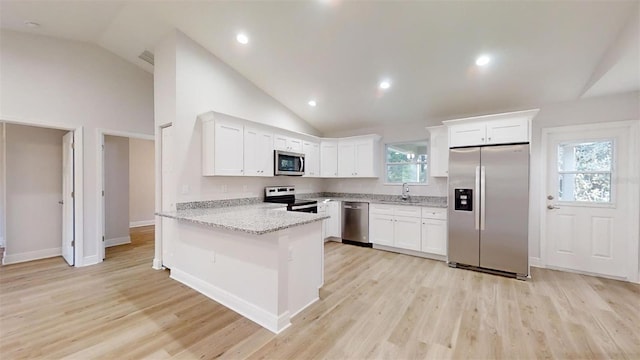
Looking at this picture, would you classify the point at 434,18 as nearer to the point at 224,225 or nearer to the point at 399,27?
the point at 399,27

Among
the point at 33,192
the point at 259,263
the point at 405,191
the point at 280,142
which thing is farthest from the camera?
the point at 405,191

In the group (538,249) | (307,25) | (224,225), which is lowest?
(538,249)

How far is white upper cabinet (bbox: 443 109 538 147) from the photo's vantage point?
3.55 metres

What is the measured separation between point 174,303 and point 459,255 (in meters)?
3.83

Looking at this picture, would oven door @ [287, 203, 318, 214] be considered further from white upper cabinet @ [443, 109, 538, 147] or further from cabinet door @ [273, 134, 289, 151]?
white upper cabinet @ [443, 109, 538, 147]

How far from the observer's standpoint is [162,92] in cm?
372

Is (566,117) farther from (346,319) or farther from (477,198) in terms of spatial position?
(346,319)

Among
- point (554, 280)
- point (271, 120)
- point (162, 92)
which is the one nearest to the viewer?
point (554, 280)

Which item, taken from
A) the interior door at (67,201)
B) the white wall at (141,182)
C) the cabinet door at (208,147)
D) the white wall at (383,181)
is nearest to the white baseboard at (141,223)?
the white wall at (141,182)

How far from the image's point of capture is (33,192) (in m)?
4.19

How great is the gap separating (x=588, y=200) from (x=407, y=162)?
2667mm

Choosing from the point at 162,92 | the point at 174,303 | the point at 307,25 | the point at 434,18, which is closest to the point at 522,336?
the point at 434,18

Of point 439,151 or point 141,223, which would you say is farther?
point 141,223

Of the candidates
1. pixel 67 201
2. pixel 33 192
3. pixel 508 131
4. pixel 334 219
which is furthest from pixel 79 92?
pixel 508 131
